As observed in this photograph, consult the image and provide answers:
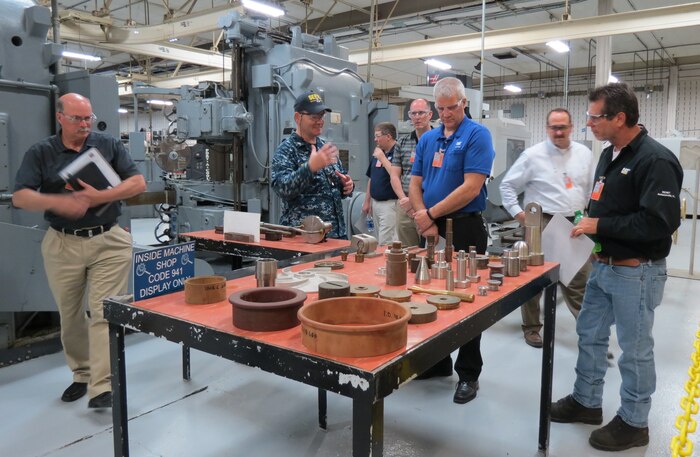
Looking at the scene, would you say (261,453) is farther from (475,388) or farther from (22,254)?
(22,254)

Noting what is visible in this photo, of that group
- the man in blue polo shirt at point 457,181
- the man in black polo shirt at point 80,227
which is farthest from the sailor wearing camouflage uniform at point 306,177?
the man in black polo shirt at point 80,227

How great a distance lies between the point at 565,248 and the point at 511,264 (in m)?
0.41

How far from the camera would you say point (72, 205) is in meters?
2.12

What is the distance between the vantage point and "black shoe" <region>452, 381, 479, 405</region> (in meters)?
2.41

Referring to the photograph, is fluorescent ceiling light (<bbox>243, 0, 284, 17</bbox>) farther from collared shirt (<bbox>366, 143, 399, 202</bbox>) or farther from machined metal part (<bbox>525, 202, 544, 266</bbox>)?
machined metal part (<bbox>525, 202, 544, 266</bbox>)

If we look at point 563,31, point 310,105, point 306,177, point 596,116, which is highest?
point 563,31

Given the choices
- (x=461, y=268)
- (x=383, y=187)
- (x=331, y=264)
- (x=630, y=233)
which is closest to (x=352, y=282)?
(x=331, y=264)

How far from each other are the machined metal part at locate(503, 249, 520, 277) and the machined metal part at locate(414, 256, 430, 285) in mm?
299

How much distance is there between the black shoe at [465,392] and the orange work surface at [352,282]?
0.78 m

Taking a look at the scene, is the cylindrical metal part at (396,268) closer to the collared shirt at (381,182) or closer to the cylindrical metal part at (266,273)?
the cylindrical metal part at (266,273)

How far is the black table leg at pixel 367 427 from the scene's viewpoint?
0.98 meters

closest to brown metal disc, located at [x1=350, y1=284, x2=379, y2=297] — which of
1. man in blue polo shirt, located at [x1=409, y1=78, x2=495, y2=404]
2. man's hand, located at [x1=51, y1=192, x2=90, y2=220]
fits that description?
man in blue polo shirt, located at [x1=409, y1=78, x2=495, y2=404]

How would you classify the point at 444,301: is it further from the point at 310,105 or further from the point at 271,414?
the point at 310,105

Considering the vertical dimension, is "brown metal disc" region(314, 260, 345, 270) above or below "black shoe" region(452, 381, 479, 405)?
above
